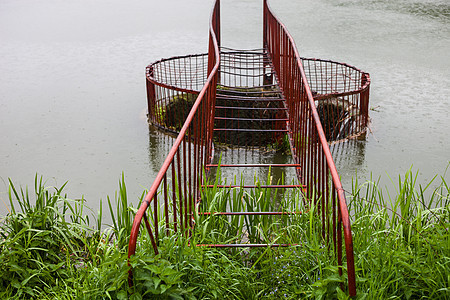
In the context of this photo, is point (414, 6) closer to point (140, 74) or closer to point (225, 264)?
point (140, 74)

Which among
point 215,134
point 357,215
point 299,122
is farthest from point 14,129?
point 357,215

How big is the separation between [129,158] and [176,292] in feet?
12.2

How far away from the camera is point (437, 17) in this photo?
12.4 m

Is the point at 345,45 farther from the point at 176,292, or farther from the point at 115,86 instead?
the point at 176,292

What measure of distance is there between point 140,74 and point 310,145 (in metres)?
5.18

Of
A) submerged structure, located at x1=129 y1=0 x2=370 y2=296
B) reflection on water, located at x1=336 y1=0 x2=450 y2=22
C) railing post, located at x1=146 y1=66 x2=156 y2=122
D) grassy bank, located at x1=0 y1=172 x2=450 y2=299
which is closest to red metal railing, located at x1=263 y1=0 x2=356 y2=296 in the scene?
submerged structure, located at x1=129 y1=0 x2=370 y2=296

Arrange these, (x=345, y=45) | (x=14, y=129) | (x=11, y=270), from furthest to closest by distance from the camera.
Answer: (x=345, y=45) < (x=14, y=129) < (x=11, y=270)

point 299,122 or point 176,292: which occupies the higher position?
point 299,122

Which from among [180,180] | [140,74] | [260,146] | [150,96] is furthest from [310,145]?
[140,74]

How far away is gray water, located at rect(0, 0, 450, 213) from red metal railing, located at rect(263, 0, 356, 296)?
78cm

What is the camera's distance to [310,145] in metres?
4.25

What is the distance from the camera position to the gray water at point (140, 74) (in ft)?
19.8

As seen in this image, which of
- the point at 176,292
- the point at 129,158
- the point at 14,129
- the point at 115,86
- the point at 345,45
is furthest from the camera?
the point at 345,45

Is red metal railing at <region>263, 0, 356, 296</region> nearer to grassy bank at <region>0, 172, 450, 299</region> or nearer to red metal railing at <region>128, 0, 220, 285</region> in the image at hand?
grassy bank at <region>0, 172, 450, 299</region>
